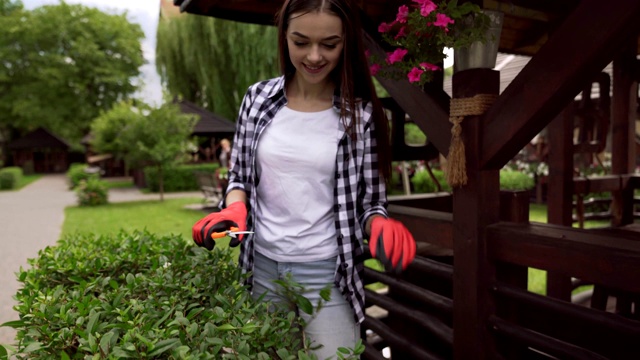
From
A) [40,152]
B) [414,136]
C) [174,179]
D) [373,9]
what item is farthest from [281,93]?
[40,152]

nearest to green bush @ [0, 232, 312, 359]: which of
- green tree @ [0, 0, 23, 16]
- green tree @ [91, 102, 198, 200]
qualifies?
green tree @ [91, 102, 198, 200]

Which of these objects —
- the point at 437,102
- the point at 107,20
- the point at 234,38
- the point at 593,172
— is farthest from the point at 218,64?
the point at 107,20

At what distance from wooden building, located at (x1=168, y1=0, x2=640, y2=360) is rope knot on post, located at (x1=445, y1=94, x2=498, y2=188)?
0.03 metres

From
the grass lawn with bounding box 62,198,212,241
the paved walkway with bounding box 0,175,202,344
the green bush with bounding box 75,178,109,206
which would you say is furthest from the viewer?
the green bush with bounding box 75,178,109,206

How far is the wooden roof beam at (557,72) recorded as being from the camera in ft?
5.26

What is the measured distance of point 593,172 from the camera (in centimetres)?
1207

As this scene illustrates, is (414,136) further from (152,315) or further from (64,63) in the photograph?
(64,63)

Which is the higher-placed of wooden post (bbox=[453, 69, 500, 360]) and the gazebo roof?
the gazebo roof

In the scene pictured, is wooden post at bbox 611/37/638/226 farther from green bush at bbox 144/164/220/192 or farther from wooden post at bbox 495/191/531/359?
green bush at bbox 144/164/220/192

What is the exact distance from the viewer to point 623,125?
5.81 m

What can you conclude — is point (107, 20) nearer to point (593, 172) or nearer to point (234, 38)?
point (234, 38)

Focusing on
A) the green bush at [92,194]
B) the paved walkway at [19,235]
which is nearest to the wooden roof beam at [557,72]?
the paved walkway at [19,235]

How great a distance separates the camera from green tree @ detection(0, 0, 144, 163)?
34.5m

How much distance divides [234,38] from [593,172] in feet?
41.2
